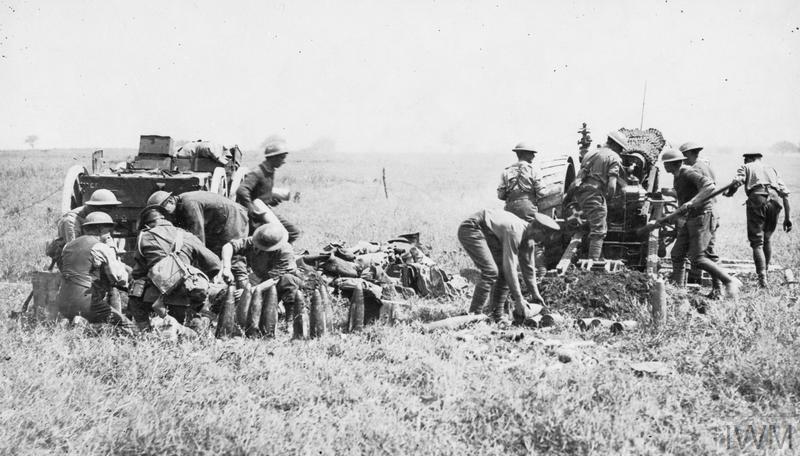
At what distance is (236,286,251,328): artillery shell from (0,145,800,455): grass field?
32cm

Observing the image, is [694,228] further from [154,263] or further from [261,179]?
[154,263]

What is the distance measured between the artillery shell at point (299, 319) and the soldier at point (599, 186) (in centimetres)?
449

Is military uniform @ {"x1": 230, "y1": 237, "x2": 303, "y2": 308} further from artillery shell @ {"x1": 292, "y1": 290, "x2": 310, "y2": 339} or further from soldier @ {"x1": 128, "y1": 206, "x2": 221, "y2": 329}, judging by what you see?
artillery shell @ {"x1": 292, "y1": 290, "x2": 310, "y2": 339}

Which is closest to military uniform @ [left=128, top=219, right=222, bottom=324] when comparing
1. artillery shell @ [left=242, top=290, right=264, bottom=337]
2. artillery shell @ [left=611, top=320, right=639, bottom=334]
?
artillery shell @ [left=242, top=290, right=264, bottom=337]

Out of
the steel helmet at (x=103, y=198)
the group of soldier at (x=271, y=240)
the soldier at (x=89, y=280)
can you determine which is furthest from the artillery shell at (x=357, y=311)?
the steel helmet at (x=103, y=198)

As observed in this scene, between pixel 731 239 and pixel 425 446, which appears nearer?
pixel 425 446

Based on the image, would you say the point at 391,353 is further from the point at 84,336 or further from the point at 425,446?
the point at 84,336

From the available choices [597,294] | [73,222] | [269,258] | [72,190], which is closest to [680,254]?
[597,294]

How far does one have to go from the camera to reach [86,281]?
588 cm

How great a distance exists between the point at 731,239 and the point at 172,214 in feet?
42.6

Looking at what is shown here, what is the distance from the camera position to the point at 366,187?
87.4 feet

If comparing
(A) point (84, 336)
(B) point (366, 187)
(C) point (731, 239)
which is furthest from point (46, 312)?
(B) point (366, 187)

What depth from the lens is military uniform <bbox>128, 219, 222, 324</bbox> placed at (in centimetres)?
613

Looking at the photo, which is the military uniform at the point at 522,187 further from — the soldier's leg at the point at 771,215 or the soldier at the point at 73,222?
the soldier at the point at 73,222
